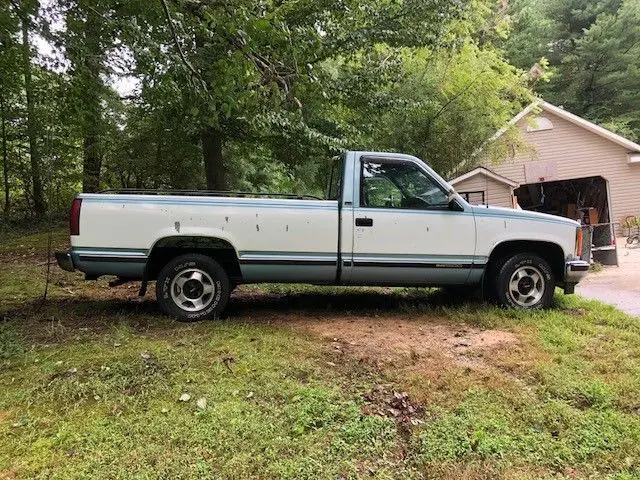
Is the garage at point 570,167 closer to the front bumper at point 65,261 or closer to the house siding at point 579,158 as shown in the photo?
the house siding at point 579,158

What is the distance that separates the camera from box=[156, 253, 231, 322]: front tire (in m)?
5.09

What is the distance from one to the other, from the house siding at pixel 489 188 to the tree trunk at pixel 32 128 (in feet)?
37.3

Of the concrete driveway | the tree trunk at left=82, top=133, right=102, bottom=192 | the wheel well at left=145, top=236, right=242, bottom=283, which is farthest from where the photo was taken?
the tree trunk at left=82, top=133, right=102, bottom=192

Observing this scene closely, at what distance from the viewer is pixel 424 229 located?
534 cm

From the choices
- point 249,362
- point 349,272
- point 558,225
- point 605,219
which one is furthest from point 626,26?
point 249,362

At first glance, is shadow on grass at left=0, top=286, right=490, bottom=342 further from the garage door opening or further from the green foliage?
the green foliage

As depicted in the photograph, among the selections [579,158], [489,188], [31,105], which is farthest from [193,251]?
[579,158]

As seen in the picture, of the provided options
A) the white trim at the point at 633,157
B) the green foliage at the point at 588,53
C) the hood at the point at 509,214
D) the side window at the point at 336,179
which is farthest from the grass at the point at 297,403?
the green foliage at the point at 588,53

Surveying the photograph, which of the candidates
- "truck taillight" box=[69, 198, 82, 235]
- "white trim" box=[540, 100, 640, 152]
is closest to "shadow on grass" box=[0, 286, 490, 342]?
"truck taillight" box=[69, 198, 82, 235]

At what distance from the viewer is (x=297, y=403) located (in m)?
3.24

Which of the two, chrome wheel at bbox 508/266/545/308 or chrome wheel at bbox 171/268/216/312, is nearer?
chrome wheel at bbox 171/268/216/312

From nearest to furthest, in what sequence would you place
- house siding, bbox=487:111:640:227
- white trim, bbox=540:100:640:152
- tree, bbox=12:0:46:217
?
tree, bbox=12:0:46:217 → white trim, bbox=540:100:640:152 → house siding, bbox=487:111:640:227

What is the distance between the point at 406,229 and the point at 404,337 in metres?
1.25

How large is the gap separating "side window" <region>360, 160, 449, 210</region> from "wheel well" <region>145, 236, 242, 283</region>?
162cm
